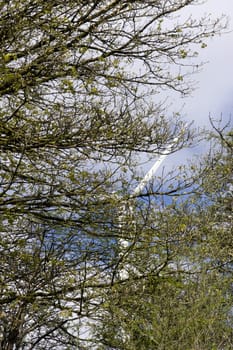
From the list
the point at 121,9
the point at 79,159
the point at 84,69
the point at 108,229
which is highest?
the point at 121,9

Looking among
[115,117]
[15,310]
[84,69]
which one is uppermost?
[84,69]

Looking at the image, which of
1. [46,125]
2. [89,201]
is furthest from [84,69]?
[89,201]

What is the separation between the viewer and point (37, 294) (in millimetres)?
6078

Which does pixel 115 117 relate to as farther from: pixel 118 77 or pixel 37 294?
pixel 37 294

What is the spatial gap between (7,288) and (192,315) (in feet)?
6.45

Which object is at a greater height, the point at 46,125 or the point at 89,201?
the point at 46,125

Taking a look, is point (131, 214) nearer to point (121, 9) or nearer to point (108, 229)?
point (108, 229)

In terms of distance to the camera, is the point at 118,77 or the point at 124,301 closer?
the point at 124,301

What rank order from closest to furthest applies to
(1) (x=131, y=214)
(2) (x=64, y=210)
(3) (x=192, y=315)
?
(3) (x=192, y=315)
(2) (x=64, y=210)
(1) (x=131, y=214)

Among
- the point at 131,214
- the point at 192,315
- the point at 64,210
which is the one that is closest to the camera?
the point at 192,315

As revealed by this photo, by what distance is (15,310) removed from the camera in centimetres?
599

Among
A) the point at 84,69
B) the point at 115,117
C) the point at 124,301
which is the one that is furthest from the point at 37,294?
the point at 84,69

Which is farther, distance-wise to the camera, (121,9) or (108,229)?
(121,9)

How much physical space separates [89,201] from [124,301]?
1154 mm
